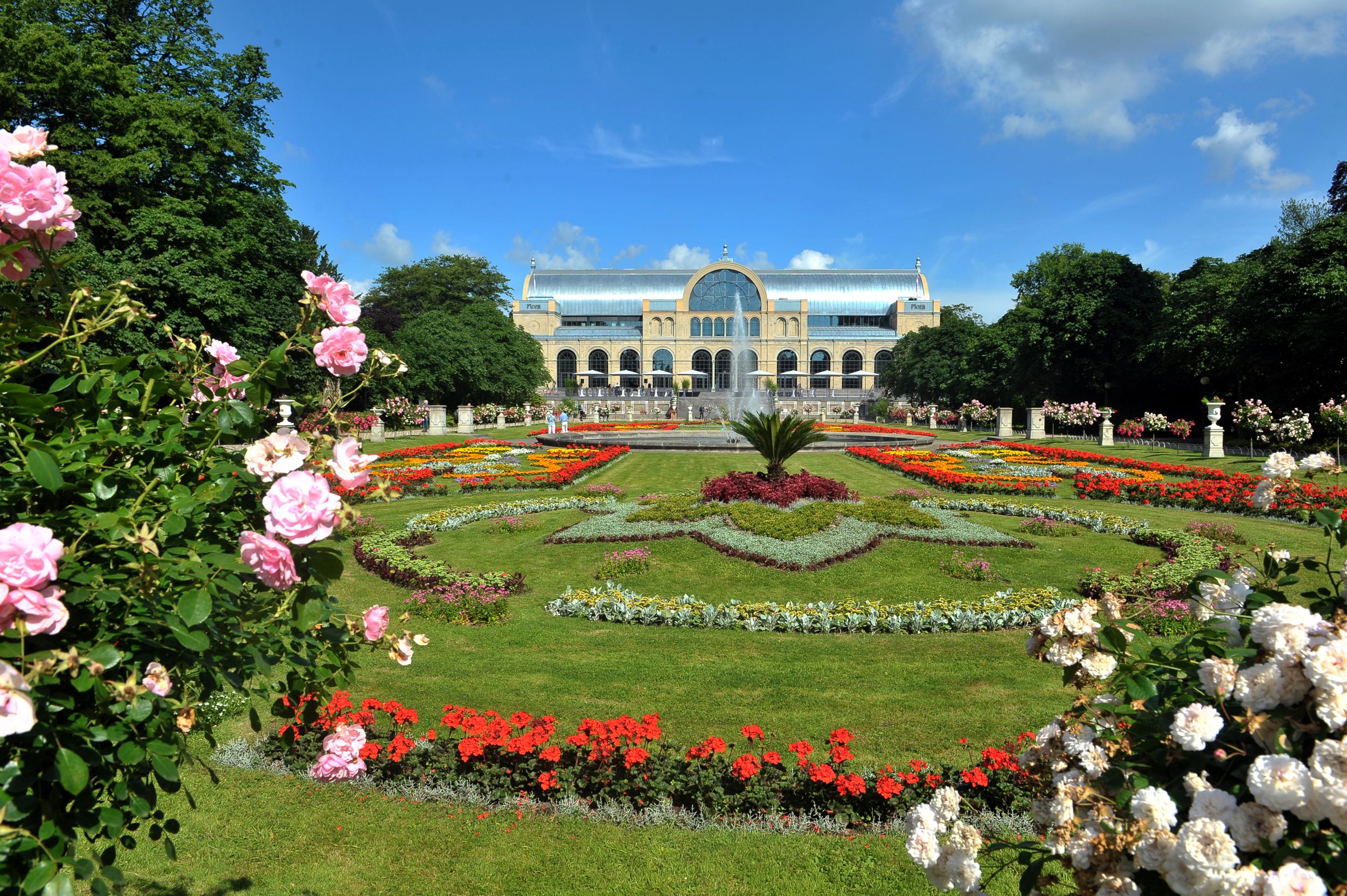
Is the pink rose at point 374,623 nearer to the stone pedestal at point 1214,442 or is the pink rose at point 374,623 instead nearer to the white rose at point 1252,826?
the white rose at point 1252,826

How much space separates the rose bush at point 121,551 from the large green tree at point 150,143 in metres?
15.8

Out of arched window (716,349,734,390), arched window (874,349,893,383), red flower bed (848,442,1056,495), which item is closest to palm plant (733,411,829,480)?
red flower bed (848,442,1056,495)

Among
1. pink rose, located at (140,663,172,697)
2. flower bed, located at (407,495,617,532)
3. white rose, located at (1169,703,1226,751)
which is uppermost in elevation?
pink rose, located at (140,663,172,697)

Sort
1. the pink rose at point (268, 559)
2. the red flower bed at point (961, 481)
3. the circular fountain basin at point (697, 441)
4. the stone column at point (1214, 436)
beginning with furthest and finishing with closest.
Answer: the circular fountain basin at point (697, 441) < the stone column at point (1214, 436) < the red flower bed at point (961, 481) < the pink rose at point (268, 559)

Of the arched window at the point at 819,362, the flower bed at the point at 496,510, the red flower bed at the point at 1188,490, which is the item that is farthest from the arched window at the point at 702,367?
the flower bed at the point at 496,510

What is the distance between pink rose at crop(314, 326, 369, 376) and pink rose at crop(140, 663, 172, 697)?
0.81m

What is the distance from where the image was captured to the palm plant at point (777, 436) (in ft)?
42.0

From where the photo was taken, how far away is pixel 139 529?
66.3 inches

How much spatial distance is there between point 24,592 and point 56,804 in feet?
1.66

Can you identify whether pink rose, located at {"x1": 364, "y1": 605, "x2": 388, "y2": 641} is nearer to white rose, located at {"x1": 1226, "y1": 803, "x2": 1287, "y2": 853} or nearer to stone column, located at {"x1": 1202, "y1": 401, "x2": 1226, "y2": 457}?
white rose, located at {"x1": 1226, "y1": 803, "x2": 1287, "y2": 853}

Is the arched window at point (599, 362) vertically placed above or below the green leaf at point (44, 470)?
above

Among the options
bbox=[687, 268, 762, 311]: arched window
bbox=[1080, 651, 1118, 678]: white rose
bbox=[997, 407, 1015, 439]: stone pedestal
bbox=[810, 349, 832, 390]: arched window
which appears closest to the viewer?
bbox=[1080, 651, 1118, 678]: white rose

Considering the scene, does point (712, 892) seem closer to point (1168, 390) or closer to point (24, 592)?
point (24, 592)

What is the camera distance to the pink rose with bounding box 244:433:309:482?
180 centimetres
